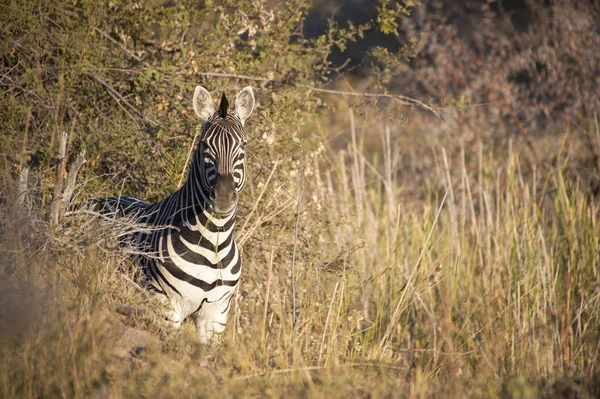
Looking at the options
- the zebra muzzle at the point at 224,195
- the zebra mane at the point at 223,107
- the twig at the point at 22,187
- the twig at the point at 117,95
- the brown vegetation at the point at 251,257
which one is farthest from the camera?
the twig at the point at 117,95

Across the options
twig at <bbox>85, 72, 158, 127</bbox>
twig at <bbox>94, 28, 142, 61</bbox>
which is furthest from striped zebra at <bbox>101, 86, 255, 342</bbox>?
twig at <bbox>94, 28, 142, 61</bbox>

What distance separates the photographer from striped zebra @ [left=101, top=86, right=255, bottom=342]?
4453 mm

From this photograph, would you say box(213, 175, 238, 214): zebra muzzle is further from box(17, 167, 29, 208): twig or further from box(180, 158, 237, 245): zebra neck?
box(17, 167, 29, 208): twig

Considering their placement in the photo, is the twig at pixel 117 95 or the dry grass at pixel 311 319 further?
the twig at pixel 117 95

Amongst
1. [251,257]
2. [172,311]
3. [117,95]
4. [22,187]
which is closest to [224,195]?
[172,311]

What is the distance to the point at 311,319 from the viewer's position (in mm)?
4723

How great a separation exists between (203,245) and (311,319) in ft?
3.04

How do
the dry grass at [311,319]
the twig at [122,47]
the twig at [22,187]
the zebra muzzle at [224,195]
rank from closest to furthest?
the dry grass at [311,319]
the zebra muzzle at [224,195]
the twig at [22,187]
the twig at [122,47]

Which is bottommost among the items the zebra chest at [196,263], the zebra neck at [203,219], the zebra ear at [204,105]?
the zebra chest at [196,263]

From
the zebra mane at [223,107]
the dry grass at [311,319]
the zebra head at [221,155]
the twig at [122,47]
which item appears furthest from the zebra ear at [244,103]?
the twig at [122,47]

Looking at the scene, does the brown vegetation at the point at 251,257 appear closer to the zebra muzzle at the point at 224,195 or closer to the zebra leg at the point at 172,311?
the zebra leg at the point at 172,311

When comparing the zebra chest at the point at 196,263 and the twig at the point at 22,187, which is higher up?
the twig at the point at 22,187

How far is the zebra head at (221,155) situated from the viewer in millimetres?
4152

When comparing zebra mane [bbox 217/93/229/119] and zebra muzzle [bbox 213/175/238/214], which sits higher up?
zebra mane [bbox 217/93/229/119]
